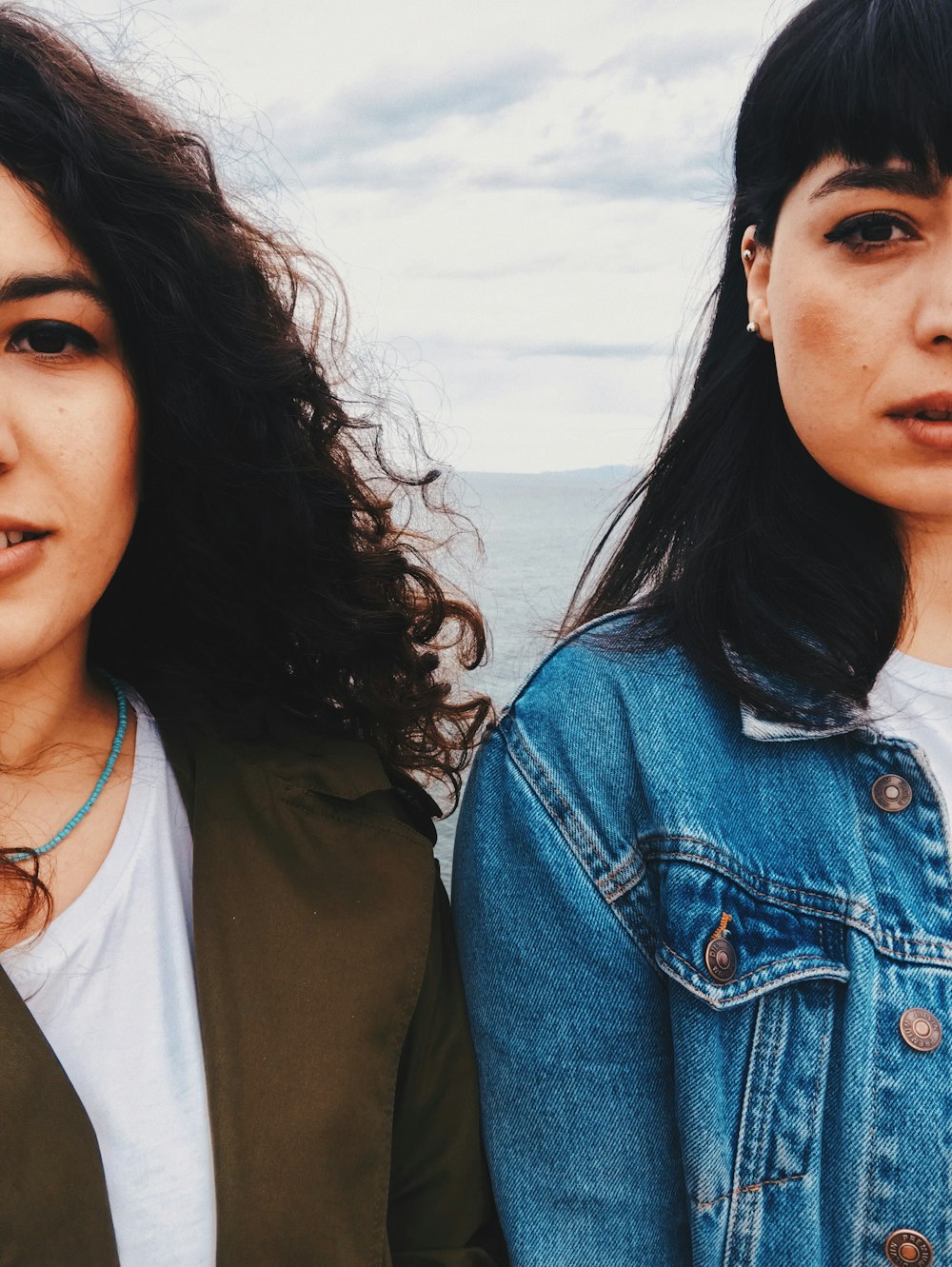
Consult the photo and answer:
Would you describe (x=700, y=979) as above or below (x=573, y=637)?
below

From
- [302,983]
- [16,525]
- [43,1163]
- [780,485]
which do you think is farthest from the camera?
[780,485]

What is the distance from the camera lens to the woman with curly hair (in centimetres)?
168

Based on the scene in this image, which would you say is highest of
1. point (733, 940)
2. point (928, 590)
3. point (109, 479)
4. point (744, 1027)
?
point (109, 479)

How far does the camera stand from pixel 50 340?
1.74 m

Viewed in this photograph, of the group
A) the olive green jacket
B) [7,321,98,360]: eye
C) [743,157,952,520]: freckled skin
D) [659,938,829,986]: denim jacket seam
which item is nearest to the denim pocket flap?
[659,938,829,986]: denim jacket seam

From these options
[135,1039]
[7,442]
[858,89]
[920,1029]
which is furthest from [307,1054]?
[858,89]

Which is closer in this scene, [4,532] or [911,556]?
[4,532]

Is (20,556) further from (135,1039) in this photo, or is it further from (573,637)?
(573,637)

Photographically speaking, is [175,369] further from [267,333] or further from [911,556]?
[911,556]

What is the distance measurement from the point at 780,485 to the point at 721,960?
2.69 ft

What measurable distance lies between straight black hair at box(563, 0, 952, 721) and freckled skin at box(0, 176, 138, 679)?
90 cm

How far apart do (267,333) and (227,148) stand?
1.21 ft

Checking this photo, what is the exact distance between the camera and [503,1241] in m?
2.07

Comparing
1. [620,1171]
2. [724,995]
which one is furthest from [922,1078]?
[620,1171]
